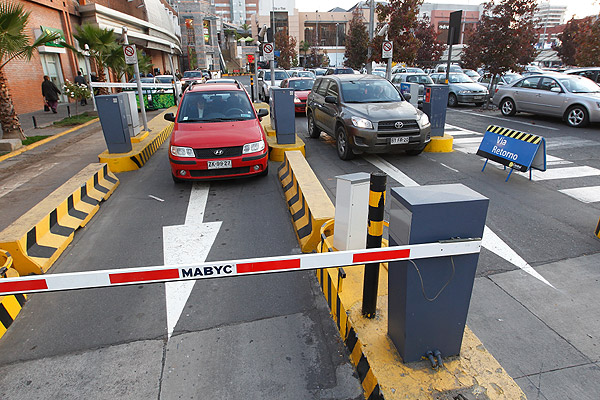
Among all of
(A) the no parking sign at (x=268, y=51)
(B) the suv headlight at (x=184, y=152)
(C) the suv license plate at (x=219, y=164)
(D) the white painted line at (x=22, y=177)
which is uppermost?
(A) the no parking sign at (x=268, y=51)

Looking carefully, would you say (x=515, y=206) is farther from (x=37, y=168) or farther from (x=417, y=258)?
(x=37, y=168)

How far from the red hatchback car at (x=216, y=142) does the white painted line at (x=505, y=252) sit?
4.15 meters

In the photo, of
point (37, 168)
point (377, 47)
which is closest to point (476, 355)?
point (37, 168)

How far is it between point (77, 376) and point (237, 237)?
2667 millimetres

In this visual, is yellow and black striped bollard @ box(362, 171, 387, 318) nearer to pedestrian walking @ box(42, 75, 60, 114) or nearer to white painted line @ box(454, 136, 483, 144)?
white painted line @ box(454, 136, 483, 144)

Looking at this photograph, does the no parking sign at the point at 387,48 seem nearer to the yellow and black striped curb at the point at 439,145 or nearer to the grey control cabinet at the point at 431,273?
the yellow and black striped curb at the point at 439,145

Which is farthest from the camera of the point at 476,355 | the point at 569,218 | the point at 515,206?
the point at 515,206

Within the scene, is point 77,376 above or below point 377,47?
below

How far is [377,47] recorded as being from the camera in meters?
20.4

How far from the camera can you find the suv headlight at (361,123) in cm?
844

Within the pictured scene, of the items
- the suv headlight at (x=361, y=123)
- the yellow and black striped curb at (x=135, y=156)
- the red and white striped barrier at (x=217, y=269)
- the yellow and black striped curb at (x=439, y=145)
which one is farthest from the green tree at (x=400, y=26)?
the red and white striped barrier at (x=217, y=269)

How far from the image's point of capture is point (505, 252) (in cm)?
491

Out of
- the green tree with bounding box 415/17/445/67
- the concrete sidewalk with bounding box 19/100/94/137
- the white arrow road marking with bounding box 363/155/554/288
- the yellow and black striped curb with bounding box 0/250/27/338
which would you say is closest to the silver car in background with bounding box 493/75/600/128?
the white arrow road marking with bounding box 363/155/554/288

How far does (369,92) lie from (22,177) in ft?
27.6
